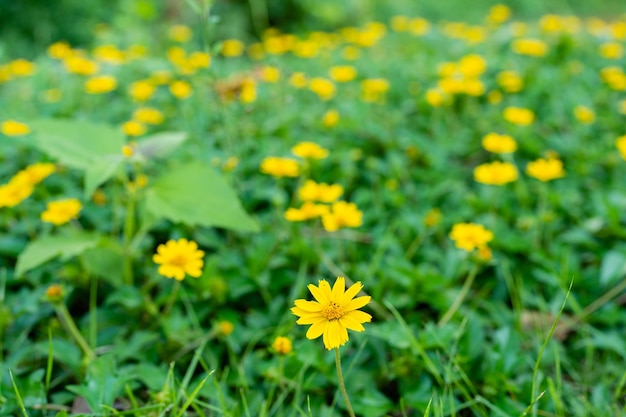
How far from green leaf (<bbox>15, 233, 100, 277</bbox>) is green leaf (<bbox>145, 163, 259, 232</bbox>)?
17 centimetres

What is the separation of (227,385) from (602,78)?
7.91 ft

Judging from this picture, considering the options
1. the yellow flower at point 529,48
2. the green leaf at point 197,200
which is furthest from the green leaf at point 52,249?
the yellow flower at point 529,48

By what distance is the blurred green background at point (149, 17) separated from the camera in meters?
4.10

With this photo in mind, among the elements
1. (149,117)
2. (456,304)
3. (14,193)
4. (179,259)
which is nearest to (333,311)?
(179,259)

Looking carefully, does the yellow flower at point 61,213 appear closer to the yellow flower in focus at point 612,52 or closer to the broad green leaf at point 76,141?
the broad green leaf at point 76,141

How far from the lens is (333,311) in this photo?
2.73 feet

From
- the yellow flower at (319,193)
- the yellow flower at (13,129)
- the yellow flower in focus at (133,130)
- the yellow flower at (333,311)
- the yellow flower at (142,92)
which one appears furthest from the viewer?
the yellow flower at (142,92)

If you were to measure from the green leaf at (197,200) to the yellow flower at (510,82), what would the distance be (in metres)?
1.59

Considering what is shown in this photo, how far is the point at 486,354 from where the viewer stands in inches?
49.6

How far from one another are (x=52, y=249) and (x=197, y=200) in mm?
354

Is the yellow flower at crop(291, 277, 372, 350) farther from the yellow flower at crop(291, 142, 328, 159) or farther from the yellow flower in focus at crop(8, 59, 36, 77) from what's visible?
the yellow flower in focus at crop(8, 59, 36, 77)

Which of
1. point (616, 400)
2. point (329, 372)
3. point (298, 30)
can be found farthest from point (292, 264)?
point (298, 30)

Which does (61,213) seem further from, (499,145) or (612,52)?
(612,52)

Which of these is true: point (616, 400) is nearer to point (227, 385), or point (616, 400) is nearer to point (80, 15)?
point (227, 385)
